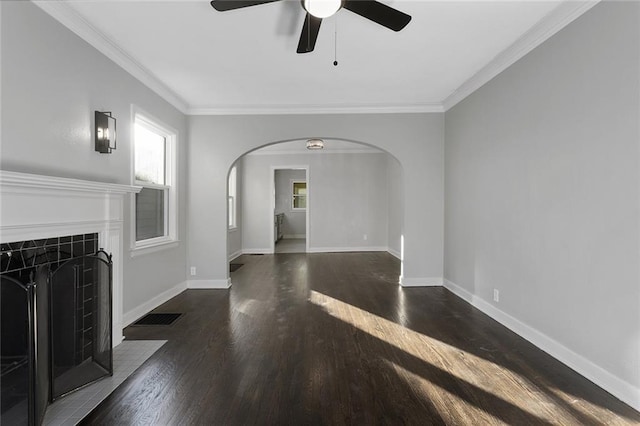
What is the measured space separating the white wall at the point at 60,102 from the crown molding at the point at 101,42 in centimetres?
5

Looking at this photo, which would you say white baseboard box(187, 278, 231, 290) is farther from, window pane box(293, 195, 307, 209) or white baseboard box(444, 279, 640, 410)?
window pane box(293, 195, 307, 209)

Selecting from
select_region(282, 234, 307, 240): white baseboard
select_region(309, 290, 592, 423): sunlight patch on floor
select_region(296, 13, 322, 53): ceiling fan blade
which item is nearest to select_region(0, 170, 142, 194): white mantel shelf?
select_region(296, 13, 322, 53): ceiling fan blade

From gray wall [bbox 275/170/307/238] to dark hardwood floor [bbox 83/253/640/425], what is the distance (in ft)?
25.6

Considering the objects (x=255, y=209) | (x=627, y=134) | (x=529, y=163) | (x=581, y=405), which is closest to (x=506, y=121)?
(x=529, y=163)

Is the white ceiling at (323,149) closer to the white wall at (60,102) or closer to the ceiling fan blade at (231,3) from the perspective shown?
the white wall at (60,102)

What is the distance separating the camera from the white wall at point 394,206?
283 inches

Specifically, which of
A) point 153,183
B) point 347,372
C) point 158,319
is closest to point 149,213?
point 153,183

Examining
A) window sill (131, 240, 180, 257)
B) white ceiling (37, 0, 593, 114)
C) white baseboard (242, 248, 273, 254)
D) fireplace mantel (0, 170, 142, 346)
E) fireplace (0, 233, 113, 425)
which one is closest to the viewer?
fireplace (0, 233, 113, 425)

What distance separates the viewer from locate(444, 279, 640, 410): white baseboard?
1950mm

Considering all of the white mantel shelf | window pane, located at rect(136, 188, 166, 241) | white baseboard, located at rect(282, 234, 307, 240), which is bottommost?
white baseboard, located at rect(282, 234, 307, 240)

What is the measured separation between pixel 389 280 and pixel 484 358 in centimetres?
263

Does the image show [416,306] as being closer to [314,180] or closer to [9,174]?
[9,174]

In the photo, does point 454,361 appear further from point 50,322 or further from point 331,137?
point 331,137

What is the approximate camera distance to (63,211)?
2.19 metres
